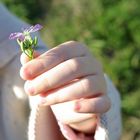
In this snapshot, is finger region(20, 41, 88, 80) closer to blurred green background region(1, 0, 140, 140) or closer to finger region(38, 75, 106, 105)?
finger region(38, 75, 106, 105)

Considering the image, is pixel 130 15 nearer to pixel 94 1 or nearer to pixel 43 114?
pixel 94 1

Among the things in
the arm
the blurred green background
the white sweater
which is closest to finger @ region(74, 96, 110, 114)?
the arm

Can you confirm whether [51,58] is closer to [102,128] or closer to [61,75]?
[61,75]

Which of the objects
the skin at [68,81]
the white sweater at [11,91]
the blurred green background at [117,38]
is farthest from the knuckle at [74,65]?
the blurred green background at [117,38]

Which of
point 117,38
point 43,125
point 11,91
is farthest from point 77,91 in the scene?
point 117,38

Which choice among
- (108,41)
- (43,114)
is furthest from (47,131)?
(108,41)

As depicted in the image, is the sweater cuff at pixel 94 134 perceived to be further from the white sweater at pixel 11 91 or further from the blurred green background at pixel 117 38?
the blurred green background at pixel 117 38

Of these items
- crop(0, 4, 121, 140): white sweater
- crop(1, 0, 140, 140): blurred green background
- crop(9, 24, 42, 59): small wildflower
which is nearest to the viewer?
crop(9, 24, 42, 59): small wildflower
